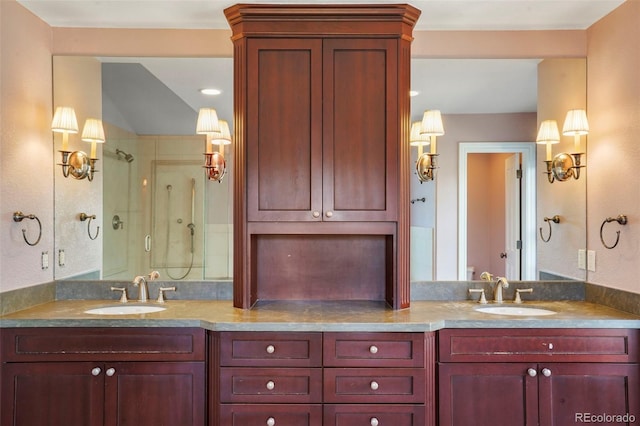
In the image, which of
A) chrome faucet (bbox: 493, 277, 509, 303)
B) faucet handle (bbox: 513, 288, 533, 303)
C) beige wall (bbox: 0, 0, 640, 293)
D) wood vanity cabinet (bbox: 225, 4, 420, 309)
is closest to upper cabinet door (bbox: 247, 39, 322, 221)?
wood vanity cabinet (bbox: 225, 4, 420, 309)

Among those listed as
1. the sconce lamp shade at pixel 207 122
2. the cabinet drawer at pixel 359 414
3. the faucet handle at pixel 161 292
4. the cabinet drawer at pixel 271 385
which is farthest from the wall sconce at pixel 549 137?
the faucet handle at pixel 161 292

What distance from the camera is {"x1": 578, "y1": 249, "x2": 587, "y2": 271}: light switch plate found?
8.36 feet

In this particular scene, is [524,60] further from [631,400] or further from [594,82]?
[631,400]

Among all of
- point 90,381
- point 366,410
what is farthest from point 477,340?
point 90,381

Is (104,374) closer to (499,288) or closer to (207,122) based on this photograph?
(207,122)

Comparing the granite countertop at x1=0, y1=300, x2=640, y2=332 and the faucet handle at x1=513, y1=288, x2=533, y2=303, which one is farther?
Answer: the faucet handle at x1=513, y1=288, x2=533, y2=303

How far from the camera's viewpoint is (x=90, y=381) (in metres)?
2.09

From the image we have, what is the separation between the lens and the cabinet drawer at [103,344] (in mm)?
2090

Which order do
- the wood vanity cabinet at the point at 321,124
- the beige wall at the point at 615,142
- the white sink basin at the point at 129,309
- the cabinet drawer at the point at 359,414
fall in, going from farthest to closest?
the white sink basin at the point at 129,309 → the wood vanity cabinet at the point at 321,124 → the beige wall at the point at 615,142 → the cabinet drawer at the point at 359,414

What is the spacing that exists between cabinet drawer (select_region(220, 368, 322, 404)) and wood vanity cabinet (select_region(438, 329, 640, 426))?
58 centimetres

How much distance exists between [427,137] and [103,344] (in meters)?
1.97

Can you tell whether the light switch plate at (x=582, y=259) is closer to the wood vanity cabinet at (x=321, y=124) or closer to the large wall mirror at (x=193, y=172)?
the large wall mirror at (x=193, y=172)

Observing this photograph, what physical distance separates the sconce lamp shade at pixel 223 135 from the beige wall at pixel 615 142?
2.00 metres

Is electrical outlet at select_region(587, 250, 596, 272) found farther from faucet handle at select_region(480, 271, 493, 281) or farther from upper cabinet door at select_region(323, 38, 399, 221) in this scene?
upper cabinet door at select_region(323, 38, 399, 221)
